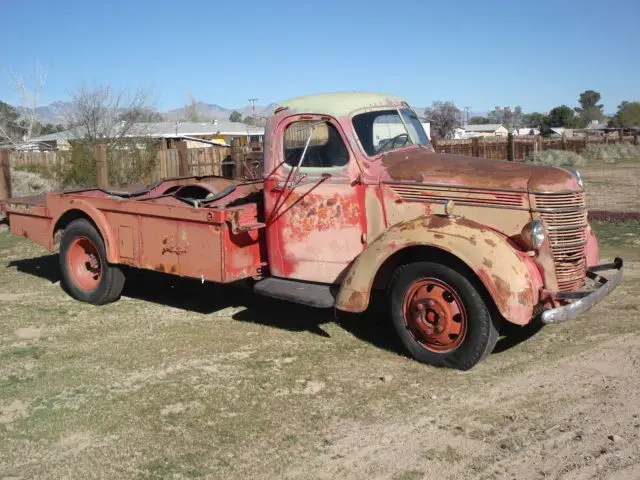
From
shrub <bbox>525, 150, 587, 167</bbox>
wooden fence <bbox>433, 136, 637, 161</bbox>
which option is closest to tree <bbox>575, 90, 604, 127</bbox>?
Result: wooden fence <bbox>433, 136, 637, 161</bbox>

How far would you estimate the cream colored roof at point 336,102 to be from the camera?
601 centimetres

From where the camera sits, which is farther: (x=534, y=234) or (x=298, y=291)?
(x=298, y=291)

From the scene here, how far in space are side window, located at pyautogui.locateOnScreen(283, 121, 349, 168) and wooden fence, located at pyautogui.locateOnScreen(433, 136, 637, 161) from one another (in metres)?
13.7

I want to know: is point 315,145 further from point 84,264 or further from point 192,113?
point 192,113

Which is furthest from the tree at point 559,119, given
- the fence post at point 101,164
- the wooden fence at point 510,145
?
the fence post at point 101,164

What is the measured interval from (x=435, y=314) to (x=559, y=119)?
84596mm

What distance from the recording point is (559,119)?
8350cm

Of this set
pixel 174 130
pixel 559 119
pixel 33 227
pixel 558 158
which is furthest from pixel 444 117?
pixel 33 227

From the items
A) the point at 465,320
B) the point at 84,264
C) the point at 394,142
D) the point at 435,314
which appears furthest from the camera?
the point at 84,264

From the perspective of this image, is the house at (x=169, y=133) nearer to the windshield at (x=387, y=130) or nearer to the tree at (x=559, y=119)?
the windshield at (x=387, y=130)

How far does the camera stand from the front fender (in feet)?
16.0

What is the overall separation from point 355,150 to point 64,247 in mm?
3818

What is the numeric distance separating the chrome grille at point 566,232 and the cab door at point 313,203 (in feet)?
4.93

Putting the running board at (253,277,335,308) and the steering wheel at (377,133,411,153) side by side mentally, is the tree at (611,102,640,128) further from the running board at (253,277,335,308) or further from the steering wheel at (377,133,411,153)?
the running board at (253,277,335,308)
